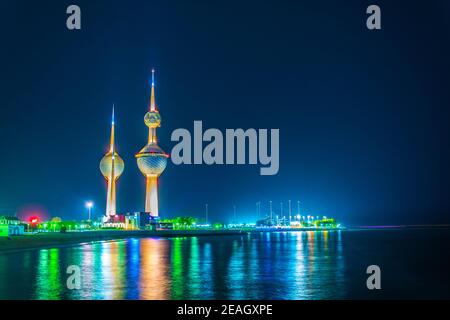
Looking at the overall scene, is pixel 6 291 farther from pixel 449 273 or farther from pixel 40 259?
pixel 449 273

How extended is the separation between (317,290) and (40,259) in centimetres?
2396

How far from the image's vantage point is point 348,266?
39.2 metres

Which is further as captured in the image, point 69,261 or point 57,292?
point 69,261

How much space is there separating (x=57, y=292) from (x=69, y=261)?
51.4 feet

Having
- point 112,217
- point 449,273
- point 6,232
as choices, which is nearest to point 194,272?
point 449,273

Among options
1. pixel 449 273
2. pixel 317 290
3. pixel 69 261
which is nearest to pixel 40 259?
pixel 69 261
